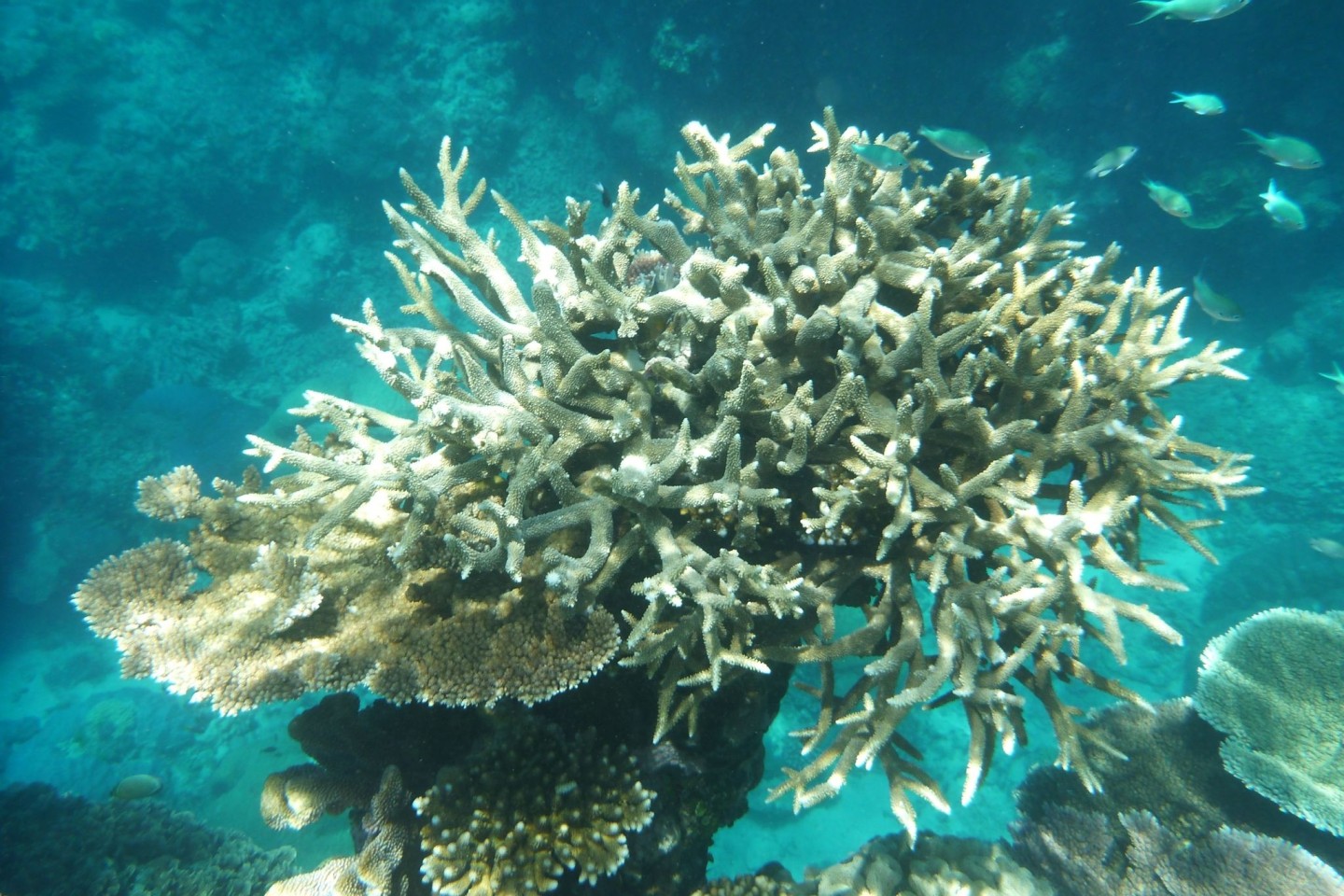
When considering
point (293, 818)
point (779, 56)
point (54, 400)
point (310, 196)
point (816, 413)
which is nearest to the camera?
point (816, 413)

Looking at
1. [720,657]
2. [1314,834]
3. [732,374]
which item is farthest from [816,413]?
[1314,834]

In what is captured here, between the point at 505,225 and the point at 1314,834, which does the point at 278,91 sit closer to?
the point at 505,225

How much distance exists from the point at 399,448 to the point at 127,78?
2475 cm

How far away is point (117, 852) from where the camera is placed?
653 cm

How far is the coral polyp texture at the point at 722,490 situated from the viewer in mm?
2703

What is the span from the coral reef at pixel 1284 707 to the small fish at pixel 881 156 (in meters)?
4.43

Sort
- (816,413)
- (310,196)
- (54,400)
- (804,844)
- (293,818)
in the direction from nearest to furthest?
(816,413) < (293,818) < (804,844) < (54,400) < (310,196)

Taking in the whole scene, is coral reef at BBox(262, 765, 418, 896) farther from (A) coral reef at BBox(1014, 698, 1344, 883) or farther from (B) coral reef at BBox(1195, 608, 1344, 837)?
(B) coral reef at BBox(1195, 608, 1344, 837)

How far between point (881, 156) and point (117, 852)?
31.6ft

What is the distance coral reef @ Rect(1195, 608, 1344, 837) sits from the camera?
4.20 metres

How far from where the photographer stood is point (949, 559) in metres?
2.79

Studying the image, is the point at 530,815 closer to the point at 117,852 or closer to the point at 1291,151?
the point at 117,852

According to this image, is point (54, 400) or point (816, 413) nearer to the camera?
point (816, 413)

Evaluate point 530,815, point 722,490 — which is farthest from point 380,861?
point 722,490
